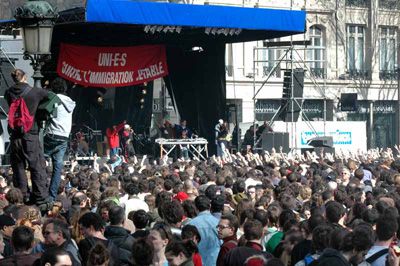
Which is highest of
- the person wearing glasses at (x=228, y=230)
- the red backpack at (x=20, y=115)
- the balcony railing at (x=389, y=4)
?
the balcony railing at (x=389, y=4)

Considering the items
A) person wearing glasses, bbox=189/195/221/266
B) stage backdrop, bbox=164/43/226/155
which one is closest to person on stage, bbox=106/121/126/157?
stage backdrop, bbox=164/43/226/155

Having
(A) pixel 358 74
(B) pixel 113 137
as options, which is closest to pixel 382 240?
(B) pixel 113 137

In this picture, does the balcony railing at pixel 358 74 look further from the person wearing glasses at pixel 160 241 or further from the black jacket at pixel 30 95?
the person wearing glasses at pixel 160 241

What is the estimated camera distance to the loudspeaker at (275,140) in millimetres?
37500

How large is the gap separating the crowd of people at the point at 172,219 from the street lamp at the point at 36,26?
1.24ft

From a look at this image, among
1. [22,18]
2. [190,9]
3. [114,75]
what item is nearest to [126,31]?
[114,75]

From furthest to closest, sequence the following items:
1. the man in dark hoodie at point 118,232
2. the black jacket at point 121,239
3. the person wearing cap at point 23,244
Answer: the man in dark hoodie at point 118,232 < the black jacket at point 121,239 < the person wearing cap at point 23,244

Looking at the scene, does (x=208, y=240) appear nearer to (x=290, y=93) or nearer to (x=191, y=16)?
(x=191, y=16)

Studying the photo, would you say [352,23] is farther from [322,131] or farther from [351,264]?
[351,264]

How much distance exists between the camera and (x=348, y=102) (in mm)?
53719

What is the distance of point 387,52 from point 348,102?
7266 millimetres

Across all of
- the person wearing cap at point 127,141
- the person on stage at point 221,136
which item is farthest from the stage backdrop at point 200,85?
the person wearing cap at point 127,141

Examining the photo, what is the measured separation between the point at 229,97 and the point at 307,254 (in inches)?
1707

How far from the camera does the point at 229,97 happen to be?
5331 cm
